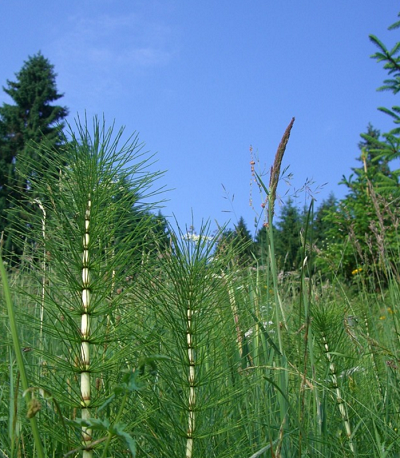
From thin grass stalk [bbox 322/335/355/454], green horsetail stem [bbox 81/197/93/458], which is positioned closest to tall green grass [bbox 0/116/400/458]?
green horsetail stem [bbox 81/197/93/458]

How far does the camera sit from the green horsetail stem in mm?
1163

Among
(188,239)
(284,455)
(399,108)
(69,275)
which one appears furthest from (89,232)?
(399,108)

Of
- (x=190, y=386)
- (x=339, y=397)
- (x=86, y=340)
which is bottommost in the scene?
(x=339, y=397)

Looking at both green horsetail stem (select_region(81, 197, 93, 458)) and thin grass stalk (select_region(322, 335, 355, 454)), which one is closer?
green horsetail stem (select_region(81, 197, 93, 458))

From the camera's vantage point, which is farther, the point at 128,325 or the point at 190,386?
the point at 128,325

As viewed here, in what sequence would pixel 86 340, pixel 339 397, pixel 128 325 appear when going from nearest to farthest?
1. pixel 86 340
2. pixel 128 325
3. pixel 339 397

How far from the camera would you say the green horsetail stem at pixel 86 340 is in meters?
1.16

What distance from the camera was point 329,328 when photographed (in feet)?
6.92

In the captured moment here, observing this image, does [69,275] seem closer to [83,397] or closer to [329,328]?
[83,397]

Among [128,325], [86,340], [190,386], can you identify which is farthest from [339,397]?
[86,340]

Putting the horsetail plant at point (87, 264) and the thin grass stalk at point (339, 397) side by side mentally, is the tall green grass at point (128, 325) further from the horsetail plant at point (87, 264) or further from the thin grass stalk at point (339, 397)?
the thin grass stalk at point (339, 397)

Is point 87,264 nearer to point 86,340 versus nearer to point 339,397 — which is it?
point 86,340

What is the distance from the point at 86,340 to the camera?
125 cm

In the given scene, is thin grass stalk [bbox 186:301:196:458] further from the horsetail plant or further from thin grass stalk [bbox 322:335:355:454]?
thin grass stalk [bbox 322:335:355:454]
